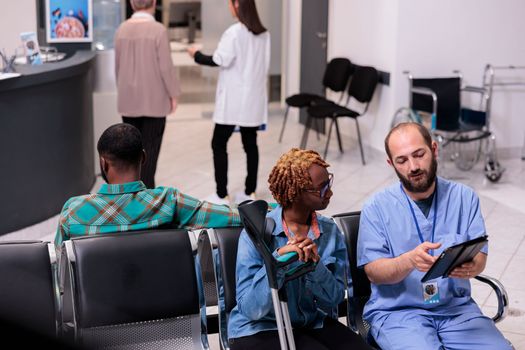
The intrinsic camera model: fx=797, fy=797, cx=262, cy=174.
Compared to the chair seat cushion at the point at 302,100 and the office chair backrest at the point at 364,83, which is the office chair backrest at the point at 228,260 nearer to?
the office chair backrest at the point at 364,83

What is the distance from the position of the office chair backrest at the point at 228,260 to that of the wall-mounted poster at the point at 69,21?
4385mm

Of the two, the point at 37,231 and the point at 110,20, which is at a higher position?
the point at 110,20

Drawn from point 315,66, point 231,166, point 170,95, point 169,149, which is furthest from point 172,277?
point 315,66

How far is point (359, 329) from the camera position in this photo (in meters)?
2.73

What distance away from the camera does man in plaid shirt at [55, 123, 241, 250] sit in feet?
8.41

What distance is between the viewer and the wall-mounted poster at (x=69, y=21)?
21.1ft

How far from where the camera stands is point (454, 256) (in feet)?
7.28

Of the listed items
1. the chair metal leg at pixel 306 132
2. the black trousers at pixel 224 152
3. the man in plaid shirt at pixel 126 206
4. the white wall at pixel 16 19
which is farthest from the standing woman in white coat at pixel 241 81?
the man in plaid shirt at pixel 126 206

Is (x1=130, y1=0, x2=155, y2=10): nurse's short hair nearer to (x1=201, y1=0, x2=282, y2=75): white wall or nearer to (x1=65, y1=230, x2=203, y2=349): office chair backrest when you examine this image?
(x1=65, y1=230, x2=203, y2=349): office chair backrest

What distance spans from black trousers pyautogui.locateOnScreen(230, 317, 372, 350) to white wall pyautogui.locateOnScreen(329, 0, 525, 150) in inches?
202

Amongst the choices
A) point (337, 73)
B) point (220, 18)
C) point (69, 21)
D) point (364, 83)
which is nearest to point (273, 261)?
point (69, 21)

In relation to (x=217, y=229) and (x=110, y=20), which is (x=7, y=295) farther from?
(x=110, y=20)

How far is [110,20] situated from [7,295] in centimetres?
503

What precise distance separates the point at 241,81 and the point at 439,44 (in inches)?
96.3
